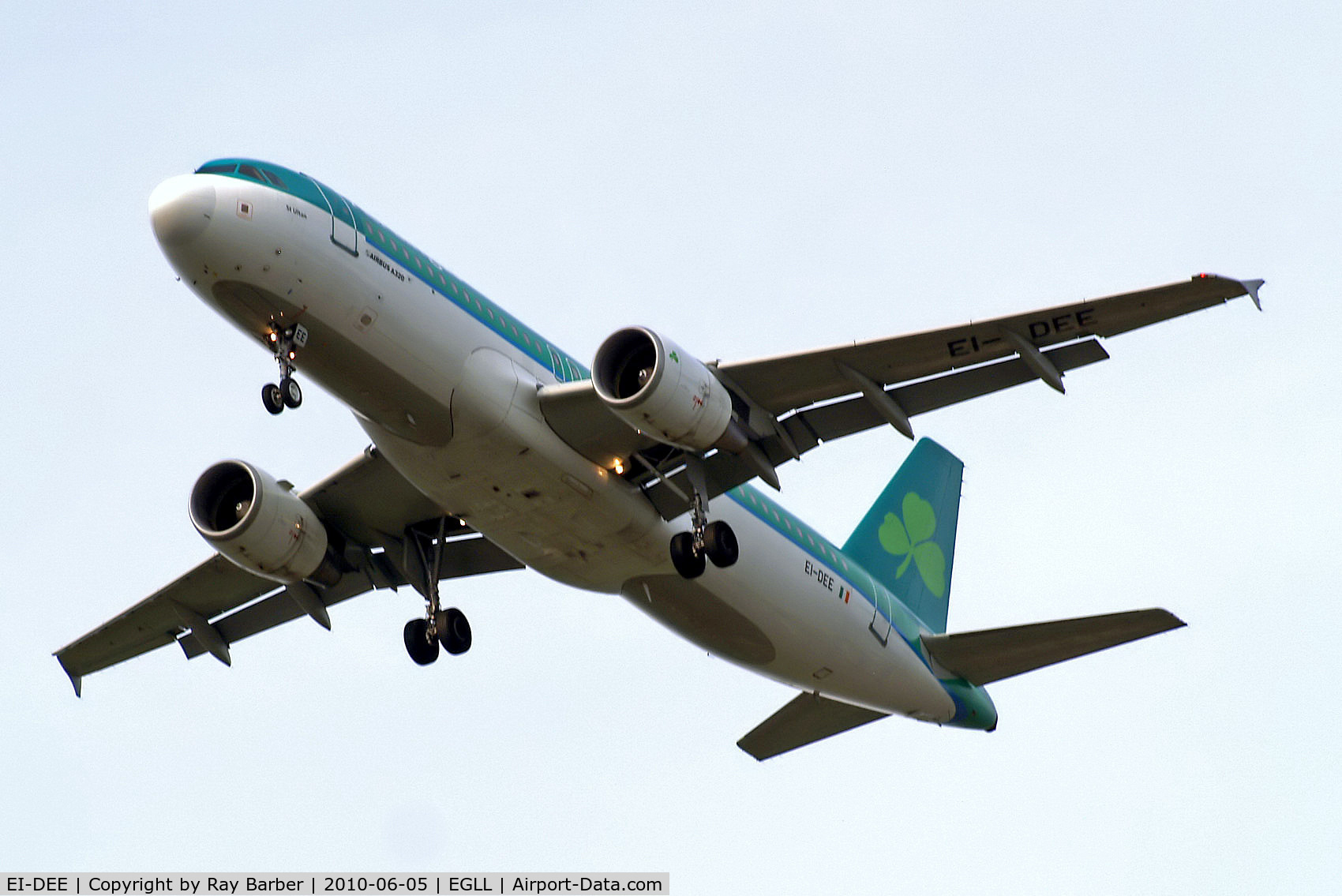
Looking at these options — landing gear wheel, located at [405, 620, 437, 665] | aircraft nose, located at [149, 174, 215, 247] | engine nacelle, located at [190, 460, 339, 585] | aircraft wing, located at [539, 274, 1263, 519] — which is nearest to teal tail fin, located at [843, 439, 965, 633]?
aircraft wing, located at [539, 274, 1263, 519]

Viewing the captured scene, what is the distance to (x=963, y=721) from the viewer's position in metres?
30.5

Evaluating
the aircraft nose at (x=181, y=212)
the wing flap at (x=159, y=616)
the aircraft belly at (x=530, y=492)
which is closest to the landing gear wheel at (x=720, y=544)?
the aircraft belly at (x=530, y=492)

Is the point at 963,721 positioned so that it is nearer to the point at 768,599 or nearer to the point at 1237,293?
the point at 768,599

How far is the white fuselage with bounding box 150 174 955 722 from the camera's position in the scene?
72.7 ft

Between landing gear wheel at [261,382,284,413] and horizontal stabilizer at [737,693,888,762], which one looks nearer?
landing gear wheel at [261,382,284,413]

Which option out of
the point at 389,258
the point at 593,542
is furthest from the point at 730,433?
the point at 389,258

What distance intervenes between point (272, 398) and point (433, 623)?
21.7ft

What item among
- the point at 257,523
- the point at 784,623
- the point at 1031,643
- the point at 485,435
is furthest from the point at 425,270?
the point at 1031,643

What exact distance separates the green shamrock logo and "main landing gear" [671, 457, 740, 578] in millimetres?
7845

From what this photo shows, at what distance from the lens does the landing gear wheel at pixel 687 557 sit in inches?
982

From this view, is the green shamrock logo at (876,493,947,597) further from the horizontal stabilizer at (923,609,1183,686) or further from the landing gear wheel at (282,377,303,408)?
the landing gear wheel at (282,377,303,408)

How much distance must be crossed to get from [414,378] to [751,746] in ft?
37.2

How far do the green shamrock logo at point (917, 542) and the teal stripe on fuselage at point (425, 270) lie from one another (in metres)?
9.10

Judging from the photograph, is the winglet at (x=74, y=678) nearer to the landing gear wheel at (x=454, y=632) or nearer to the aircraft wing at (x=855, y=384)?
the landing gear wheel at (x=454, y=632)
